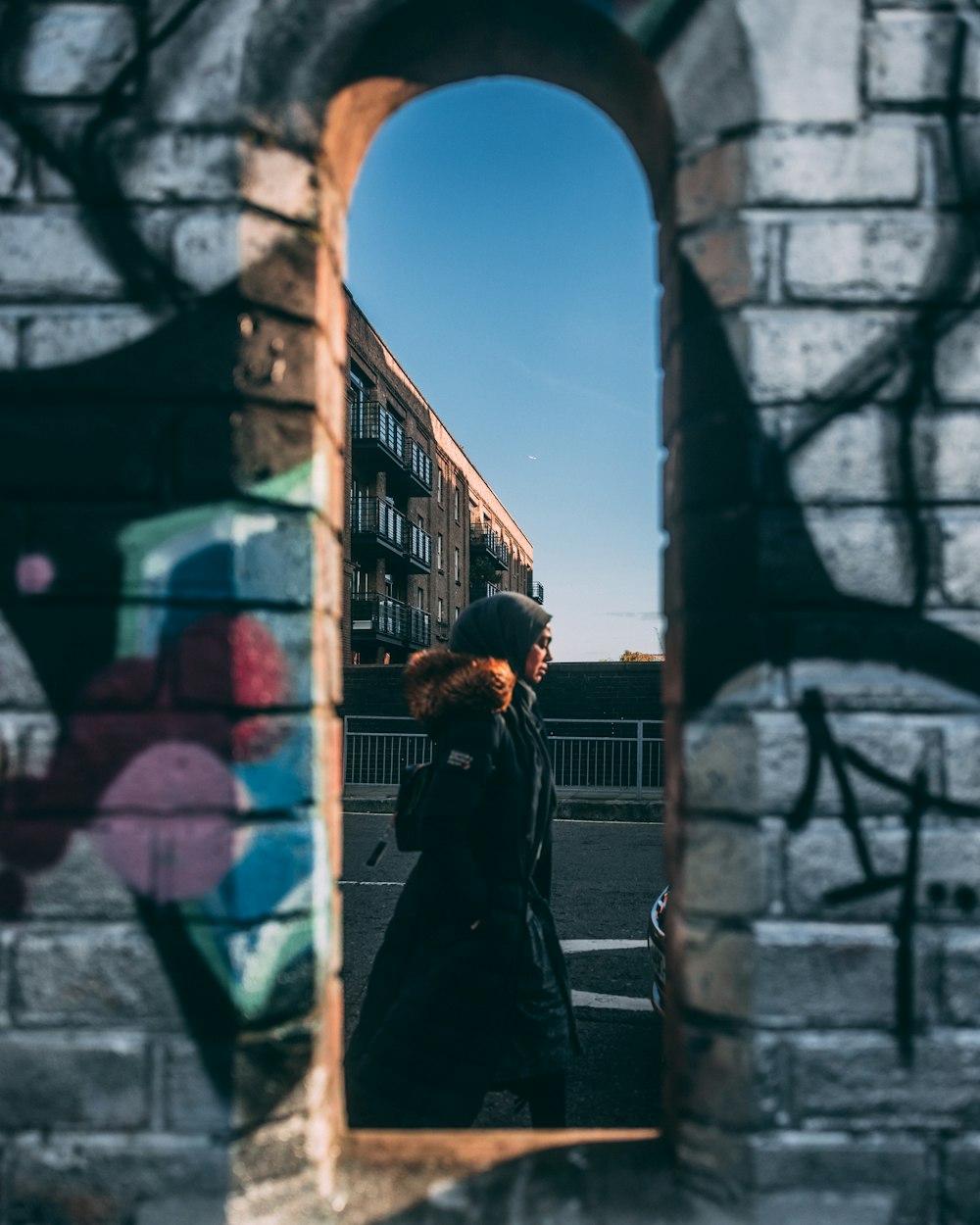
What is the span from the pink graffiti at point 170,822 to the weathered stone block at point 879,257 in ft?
4.95

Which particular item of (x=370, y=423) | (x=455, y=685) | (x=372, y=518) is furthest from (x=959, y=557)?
(x=372, y=518)

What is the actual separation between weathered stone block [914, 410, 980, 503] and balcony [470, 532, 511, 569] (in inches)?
1597

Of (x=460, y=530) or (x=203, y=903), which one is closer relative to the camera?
(x=203, y=903)

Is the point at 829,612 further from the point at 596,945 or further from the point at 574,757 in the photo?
the point at 574,757

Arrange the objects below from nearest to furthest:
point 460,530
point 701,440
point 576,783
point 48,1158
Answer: point 48,1158, point 701,440, point 576,783, point 460,530

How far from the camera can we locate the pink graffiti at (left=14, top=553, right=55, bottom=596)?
1.85 metres

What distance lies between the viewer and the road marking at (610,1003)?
4.63 m

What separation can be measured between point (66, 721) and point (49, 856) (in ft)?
0.86

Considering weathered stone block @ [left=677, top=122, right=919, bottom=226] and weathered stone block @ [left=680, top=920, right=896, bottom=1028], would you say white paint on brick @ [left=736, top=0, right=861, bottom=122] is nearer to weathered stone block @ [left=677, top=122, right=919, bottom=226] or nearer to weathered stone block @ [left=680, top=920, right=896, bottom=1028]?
weathered stone block @ [left=677, top=122, right=919, bottom=226]

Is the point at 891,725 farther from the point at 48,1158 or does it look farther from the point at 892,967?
the point at 48,1158

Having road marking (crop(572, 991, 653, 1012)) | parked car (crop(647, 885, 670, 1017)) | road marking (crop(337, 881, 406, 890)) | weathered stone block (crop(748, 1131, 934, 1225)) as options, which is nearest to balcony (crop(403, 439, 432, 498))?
road marking (crop(337, 881, 406, 890))

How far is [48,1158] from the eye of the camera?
1.77m

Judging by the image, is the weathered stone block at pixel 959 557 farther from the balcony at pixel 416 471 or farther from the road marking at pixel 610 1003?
the balcony at pixel 416 471

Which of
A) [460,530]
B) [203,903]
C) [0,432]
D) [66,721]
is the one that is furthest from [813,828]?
[460,530]
